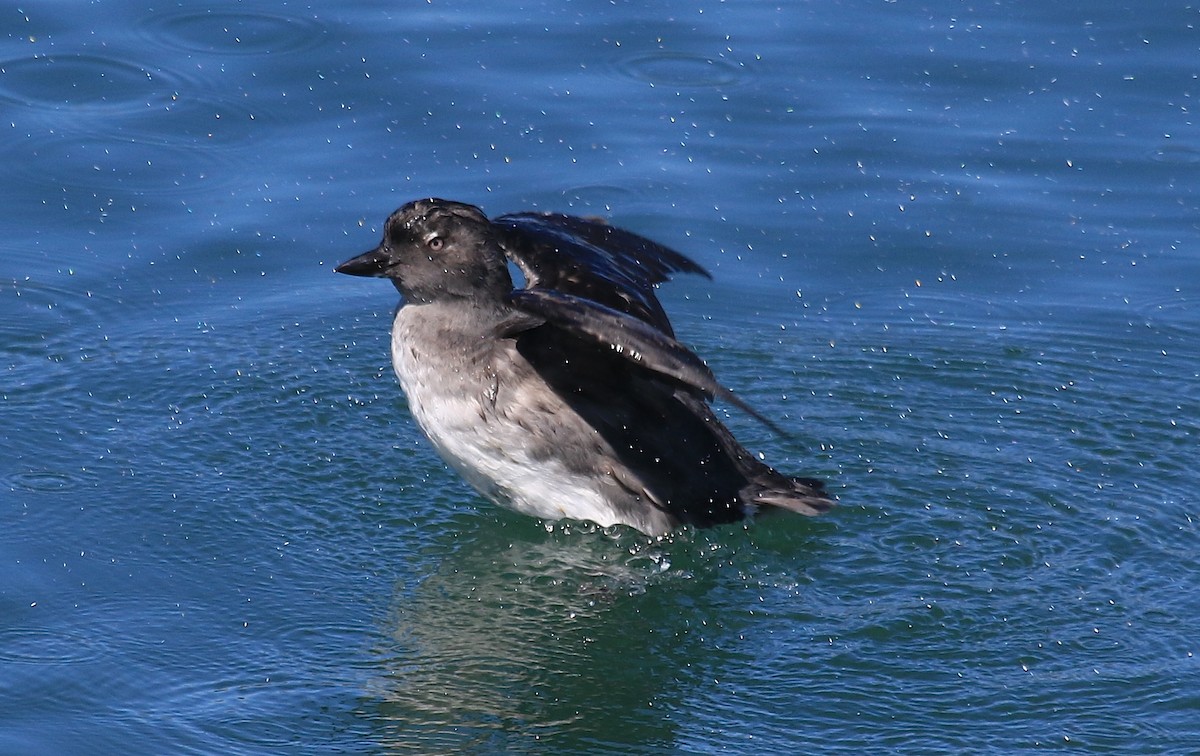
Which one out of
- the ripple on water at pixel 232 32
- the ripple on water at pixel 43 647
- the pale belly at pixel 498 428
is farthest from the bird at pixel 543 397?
the ripple on water at pixel 232 32

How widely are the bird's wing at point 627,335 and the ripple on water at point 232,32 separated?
6263 millimetres

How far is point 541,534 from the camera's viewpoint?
784 centimetres

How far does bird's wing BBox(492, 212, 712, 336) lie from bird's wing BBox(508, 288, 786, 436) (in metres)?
0.70

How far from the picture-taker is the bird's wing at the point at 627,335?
6.21m

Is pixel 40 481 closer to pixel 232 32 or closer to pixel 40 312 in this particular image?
pixel 40 312

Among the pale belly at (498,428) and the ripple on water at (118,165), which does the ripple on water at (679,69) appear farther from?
the pale belly at (498,428)

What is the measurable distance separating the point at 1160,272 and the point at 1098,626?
12.0ft

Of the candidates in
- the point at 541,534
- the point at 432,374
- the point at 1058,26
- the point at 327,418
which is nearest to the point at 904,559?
the point at 541,534

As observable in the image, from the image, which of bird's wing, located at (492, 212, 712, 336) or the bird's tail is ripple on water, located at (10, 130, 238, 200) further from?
the bird's tail

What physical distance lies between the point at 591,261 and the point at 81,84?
534 centimetres

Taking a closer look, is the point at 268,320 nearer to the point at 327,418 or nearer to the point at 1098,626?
the point at 327,418

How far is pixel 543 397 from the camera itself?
24.4 ft

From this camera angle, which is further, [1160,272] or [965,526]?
[1160,272]

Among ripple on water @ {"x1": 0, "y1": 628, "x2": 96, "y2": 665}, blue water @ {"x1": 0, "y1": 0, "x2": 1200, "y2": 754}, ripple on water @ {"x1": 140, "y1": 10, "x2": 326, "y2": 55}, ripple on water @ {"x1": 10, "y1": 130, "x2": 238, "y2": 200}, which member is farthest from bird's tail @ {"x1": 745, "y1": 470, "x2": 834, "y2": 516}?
ripple on water @ {"x1": 140, "y1": 10, "x2": 326, "y2": 55}
